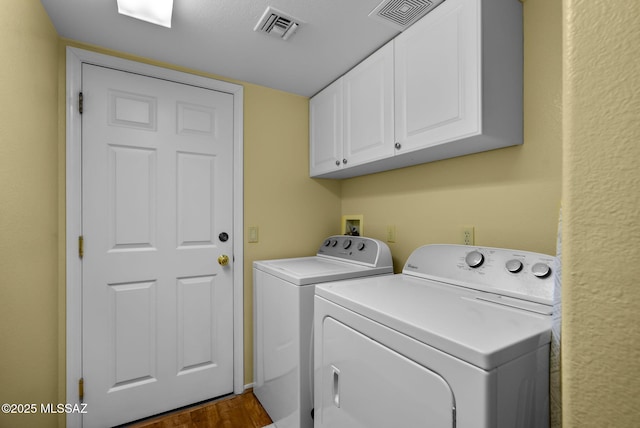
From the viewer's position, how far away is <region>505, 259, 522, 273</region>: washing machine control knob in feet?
3.69

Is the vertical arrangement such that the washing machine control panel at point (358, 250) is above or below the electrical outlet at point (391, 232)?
below

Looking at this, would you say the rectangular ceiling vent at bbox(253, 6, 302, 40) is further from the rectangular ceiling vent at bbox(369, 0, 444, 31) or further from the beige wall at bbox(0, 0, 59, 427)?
the beige wall at bbox(0, 0, 59, 427)

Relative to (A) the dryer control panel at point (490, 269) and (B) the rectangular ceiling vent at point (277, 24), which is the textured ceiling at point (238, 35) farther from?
(A) the dryer control panel at point (490, 269)

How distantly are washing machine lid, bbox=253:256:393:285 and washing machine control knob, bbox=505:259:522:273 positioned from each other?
2.32 ft

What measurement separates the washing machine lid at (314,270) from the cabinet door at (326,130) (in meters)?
0.67

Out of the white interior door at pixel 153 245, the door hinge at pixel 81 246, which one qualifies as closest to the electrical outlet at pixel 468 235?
the white interior door at pixel 153 245

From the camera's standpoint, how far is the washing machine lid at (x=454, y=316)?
0.72 meters

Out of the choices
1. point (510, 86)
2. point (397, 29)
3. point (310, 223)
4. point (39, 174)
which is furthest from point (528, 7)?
point (39, 174)

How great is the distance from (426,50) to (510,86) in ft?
1.33

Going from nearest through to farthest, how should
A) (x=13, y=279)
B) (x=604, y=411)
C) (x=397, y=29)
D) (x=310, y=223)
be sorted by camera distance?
(x=604, y=411), (x=13, y=279), (x=397, y=29), (x=310, y=223)

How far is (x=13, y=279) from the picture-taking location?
1.11 metres

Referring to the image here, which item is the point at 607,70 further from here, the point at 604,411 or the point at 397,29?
the point at 397,29

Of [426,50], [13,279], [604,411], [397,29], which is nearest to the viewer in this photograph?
[604,411]

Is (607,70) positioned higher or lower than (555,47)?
lower
